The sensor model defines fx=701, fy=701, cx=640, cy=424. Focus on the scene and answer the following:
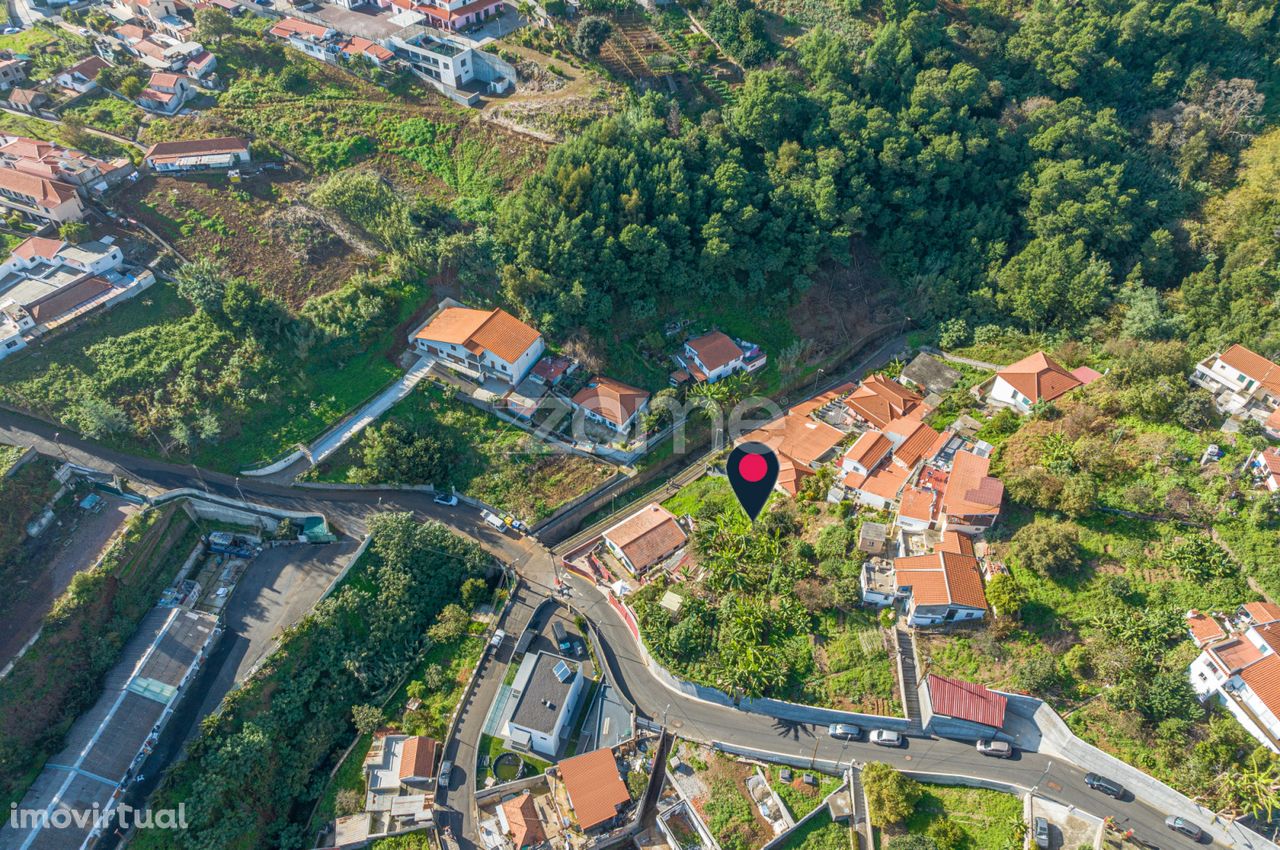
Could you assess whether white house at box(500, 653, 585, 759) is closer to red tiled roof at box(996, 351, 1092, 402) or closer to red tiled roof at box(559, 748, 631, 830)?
red tiled roof at box(559, 748, 631, 830)

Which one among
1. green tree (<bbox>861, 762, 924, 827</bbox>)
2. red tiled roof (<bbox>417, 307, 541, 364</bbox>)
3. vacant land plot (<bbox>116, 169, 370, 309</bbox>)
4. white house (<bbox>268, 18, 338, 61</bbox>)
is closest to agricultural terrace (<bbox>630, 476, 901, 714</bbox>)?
green tree (<bbox>861, 762, 924, 827</bbox>)

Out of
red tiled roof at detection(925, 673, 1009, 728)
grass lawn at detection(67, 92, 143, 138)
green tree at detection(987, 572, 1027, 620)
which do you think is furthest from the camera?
grass lawn at detection(67, 92, 143, 138)

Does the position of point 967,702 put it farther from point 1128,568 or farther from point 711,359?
point 711,359

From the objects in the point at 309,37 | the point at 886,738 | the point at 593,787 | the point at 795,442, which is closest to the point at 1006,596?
the point at 886,738

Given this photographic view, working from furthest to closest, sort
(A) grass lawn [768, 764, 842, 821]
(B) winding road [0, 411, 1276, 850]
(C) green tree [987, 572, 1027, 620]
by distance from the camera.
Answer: (C) green tree [987, 572, 1027, 620] → (A) grass lawn [768, 764, 842, 821] → (B) winding road [0, 411, 1276, 850]

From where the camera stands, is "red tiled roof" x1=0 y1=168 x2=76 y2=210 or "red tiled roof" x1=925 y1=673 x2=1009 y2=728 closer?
"red tiled roof" x1=925 y1=673 x2=1009 y2=728

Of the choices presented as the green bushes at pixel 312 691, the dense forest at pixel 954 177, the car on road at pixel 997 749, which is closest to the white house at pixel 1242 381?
the dense forest at pixel 954 177

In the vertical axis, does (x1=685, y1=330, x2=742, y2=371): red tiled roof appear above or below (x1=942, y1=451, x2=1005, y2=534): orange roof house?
below

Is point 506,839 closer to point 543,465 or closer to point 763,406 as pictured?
point 543,465
